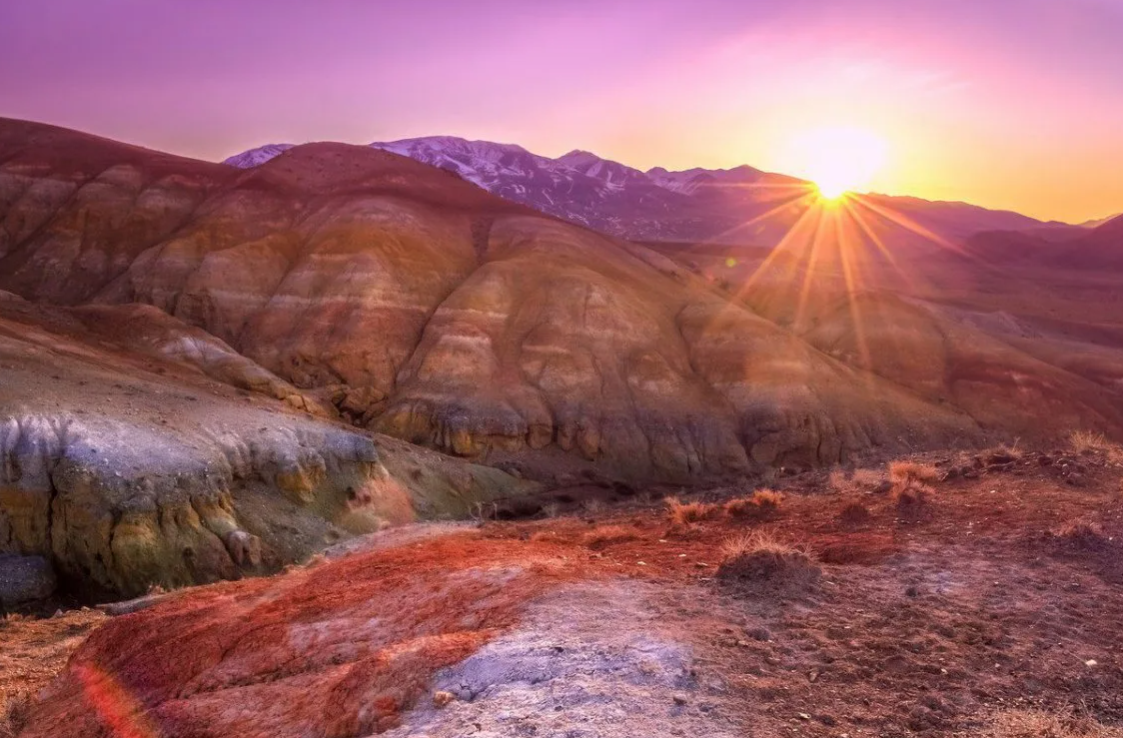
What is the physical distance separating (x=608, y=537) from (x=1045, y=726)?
744cm

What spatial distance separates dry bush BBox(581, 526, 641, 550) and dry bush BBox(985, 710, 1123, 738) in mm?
6755

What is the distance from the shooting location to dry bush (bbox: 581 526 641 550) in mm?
12141

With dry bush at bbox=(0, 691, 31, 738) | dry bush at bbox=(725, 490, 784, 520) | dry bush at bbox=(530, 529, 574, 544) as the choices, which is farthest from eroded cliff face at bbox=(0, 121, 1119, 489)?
dry bush at bbox=(725, 490, 784, 520)

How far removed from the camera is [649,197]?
→ 157 m

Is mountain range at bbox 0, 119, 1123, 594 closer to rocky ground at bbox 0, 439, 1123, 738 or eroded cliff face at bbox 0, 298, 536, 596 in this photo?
eroded cliff face at bbox 0, 298, 536, 596

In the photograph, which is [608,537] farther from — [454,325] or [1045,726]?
[454,325]

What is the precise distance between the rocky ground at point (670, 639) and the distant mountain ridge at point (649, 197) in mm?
120673

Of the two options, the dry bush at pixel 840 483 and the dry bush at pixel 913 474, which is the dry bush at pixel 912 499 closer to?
the dry bush at pixel 913 474

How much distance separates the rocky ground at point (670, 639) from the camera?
5.89 metres

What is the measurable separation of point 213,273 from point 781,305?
44744mm

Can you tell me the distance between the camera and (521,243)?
2206 inches

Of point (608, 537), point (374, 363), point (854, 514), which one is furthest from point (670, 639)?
point (374, 363)

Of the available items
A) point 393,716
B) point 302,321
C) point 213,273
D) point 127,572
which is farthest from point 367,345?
point 393,716

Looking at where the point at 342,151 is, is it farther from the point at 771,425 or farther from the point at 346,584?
the point at 346,584
